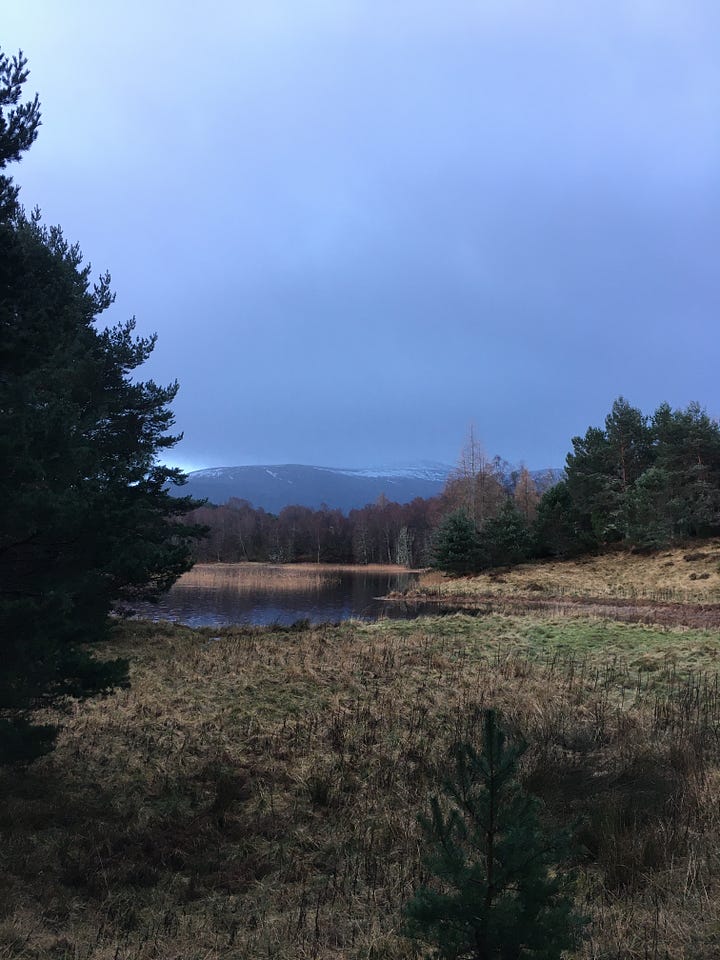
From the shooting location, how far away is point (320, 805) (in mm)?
6039

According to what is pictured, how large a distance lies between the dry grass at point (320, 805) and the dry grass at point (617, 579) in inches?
703

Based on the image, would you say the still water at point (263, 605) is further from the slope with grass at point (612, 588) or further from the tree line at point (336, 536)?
the tree line at point (336, 536)

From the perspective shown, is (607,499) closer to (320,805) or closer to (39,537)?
(320,805)

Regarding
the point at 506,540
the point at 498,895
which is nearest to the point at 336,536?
the point at 506,540

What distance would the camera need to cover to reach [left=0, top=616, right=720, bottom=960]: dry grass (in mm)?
3637

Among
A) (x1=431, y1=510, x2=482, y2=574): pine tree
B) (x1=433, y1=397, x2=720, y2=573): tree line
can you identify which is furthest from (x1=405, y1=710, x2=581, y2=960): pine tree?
(x1=431, y1=510, x2=482, y2=574): pine tree

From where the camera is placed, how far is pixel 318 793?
6.16 meters

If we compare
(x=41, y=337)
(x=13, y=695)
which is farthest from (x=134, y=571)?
(x=41, y=337)

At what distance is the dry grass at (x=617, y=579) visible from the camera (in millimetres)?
27250

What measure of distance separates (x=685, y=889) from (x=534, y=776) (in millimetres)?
2346

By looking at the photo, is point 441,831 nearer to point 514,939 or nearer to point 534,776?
point 514,939

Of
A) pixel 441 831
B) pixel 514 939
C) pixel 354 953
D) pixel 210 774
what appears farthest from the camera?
pixel 210 774

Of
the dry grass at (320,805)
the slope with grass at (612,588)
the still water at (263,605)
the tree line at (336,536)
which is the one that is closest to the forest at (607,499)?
the slope with grass at (612,588)

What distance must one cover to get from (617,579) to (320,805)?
3113 cm
